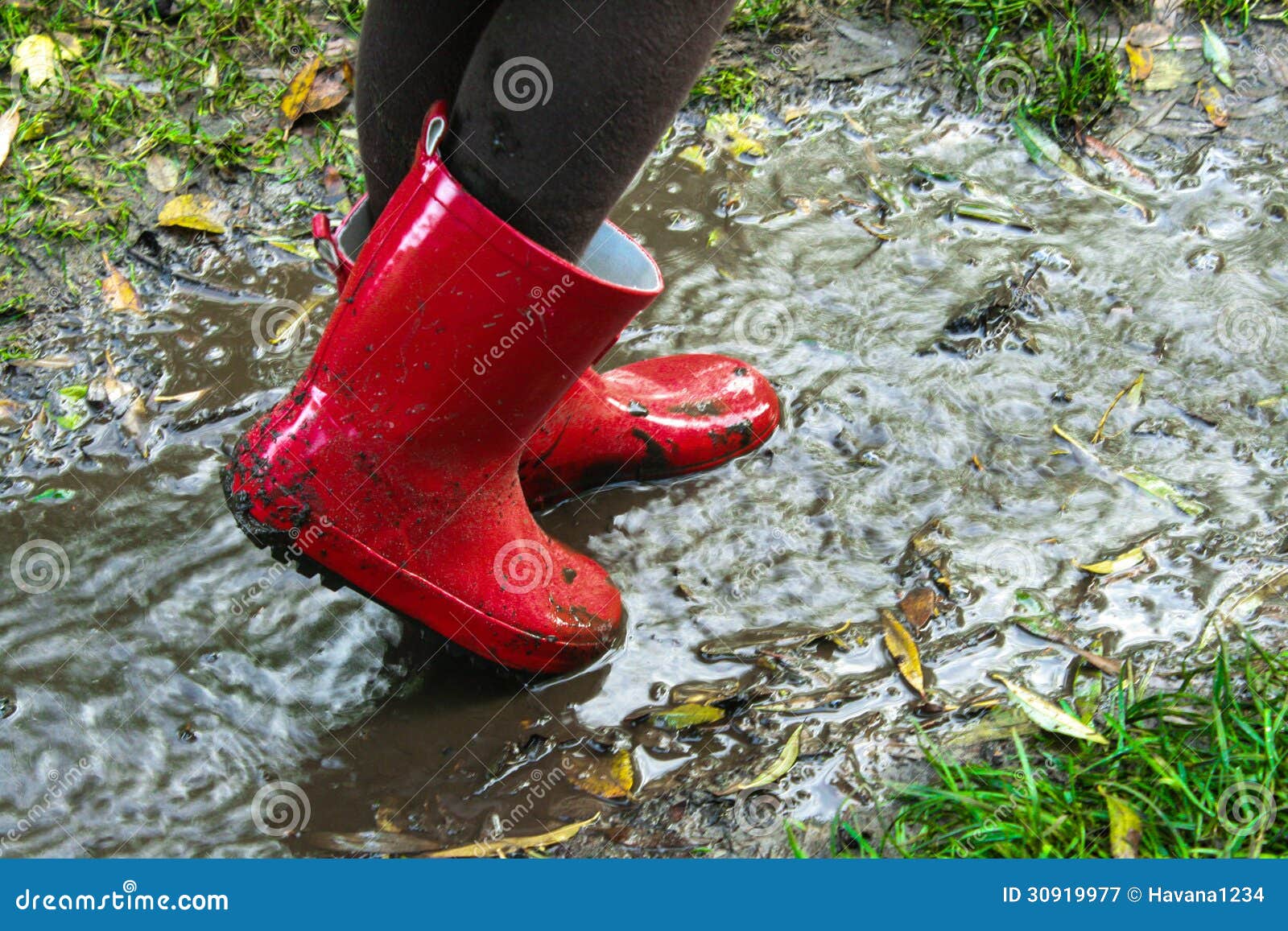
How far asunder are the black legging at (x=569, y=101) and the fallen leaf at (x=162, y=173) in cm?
162

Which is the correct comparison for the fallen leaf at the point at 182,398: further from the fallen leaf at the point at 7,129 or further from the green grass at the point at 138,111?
the fallen leaf at the point at 7,129

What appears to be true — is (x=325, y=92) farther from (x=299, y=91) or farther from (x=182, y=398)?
(x=182, y=398)

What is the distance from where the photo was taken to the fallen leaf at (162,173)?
9.08 ft

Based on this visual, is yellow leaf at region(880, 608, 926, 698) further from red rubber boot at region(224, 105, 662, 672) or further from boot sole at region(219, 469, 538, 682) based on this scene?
boot sole at region(219, 469, 538, 682)

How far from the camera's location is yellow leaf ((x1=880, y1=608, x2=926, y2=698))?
1.77 metres

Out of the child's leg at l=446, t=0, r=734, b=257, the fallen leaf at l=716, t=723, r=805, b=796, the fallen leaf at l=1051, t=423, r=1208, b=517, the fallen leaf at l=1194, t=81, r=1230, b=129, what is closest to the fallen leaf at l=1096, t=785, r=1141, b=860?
the fallen leaf at l=716, t=723, r=805, b=796

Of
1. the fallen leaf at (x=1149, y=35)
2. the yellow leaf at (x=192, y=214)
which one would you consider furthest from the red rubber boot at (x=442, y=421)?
the fallen leaf at (x=1149, y=35)

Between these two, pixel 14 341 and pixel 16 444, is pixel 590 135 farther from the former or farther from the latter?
pixel 14 341

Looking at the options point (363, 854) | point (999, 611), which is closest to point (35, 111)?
point (363, 854)

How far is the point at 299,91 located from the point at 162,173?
418mm

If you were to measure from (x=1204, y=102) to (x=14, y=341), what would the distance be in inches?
115

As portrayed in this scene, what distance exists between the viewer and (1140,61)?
9.81ft

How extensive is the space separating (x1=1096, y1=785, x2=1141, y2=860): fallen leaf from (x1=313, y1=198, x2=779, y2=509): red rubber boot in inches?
37.4

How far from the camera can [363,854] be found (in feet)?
5.27
